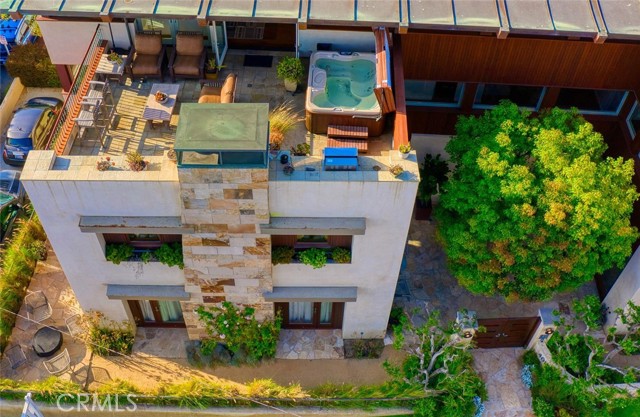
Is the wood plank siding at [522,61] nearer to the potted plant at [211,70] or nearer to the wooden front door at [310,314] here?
the potted plant at [211,70]

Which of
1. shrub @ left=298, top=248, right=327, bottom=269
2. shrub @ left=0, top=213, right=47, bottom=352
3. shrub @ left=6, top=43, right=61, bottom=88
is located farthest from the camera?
shrub @ left=6, top=43, right=61, bottom=88

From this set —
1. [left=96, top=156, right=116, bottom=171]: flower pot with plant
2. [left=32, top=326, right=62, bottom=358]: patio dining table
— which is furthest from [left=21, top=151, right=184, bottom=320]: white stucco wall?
[left=32, top=326, right=62, bottom=358]: patio dining table

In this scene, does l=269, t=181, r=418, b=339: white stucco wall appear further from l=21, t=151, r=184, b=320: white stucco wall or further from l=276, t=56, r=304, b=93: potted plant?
l=276, t=56, r=304, b=93: potted plant

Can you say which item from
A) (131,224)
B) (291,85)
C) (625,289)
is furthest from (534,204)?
(131,224)

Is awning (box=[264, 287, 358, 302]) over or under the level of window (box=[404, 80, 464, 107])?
under

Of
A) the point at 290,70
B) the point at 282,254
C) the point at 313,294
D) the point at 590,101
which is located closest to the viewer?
the point at 282,254

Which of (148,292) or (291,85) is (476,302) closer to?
(291,85)

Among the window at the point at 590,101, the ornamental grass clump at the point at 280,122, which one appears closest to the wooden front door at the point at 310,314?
the ornamental grass clump at the point at 280,122
